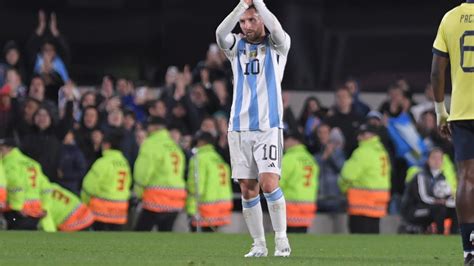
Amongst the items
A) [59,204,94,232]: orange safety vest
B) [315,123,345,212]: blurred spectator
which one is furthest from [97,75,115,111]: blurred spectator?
[315,123,345,212]: blurred spectator

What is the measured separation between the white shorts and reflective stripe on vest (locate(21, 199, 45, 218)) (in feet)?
22.6

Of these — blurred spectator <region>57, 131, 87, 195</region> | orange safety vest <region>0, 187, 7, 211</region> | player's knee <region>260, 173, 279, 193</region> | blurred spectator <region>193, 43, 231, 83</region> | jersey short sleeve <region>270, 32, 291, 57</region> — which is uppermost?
jersey short sleeve <region>270, 32, 291, 57</region>

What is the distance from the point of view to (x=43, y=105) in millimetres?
21438

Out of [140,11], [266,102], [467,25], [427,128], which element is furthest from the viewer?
[140,11]

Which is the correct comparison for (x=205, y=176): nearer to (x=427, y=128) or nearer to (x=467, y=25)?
(x=427, y=128)

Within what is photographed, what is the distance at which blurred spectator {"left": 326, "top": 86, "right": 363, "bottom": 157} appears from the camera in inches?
912

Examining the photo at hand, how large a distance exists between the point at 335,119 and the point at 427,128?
140 centimetres

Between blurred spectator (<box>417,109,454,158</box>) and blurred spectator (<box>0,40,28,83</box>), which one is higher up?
blurred spectator (<box>0,40,28,83</box>)

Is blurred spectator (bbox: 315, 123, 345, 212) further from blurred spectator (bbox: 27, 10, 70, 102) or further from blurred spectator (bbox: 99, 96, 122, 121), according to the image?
blurred spectator (bbox: 27, 10, 70, 102)

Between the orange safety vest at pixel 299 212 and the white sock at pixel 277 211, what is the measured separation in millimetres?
8042

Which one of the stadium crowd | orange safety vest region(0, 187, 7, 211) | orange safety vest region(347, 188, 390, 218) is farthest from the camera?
orange safety vest region(347, 188, 390, 218)

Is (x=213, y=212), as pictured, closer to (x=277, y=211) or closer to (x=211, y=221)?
(x=211, y=221)

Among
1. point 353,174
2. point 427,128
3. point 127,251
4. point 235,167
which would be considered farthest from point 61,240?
point 427,128

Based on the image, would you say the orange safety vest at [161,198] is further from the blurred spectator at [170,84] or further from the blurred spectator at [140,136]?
the blurred spectator at [170,84]
